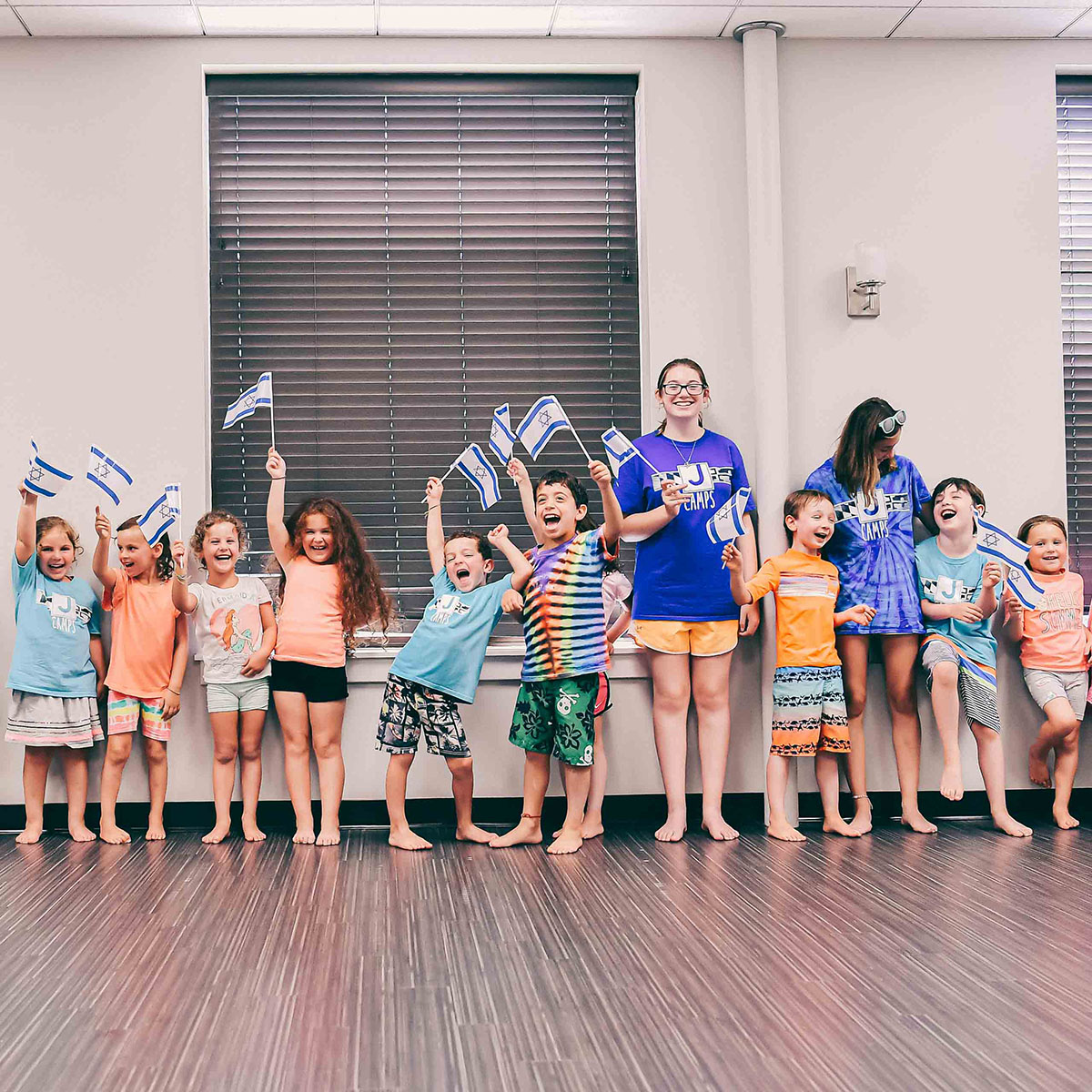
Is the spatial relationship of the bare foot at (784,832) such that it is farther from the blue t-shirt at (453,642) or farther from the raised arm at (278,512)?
the raised arm at (278,512)

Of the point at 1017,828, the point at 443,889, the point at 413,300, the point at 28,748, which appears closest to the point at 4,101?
the point at 413,300

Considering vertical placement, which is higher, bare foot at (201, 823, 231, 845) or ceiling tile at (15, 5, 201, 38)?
ceiling tile at (15, 5, 201, 38)

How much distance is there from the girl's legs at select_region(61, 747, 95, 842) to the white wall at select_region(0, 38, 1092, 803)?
0.50 ft

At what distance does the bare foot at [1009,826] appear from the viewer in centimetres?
353

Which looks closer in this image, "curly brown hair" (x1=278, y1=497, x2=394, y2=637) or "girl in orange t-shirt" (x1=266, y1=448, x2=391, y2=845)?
"girl in orange t-shirt" (x1=266, y1=448, x2=391, y2=845)

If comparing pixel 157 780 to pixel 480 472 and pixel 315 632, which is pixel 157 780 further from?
pixel 480 472

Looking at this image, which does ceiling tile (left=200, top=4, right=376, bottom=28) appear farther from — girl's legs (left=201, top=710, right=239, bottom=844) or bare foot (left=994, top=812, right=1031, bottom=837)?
bare foot (left=994, top=812, right=1031, bottom=837)

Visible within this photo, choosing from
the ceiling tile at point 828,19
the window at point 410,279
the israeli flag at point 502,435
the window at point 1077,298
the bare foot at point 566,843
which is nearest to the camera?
the bare foot at point 566,843

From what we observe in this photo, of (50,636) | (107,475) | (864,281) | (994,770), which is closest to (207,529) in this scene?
(107,475)

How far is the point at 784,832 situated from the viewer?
3.50 m

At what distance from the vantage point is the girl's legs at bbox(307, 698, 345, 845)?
352 centimetres

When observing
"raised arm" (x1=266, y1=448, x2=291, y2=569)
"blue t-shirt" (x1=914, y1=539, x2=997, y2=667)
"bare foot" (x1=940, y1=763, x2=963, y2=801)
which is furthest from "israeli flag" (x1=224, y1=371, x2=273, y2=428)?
"bare foot" (x1=940, y1=763, x2=963, y2=801)

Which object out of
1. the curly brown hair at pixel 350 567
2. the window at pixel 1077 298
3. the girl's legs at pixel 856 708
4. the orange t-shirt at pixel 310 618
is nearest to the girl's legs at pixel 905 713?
the girl's legs at pixel 856 708

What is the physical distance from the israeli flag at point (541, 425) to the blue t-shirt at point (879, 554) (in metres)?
1.04
